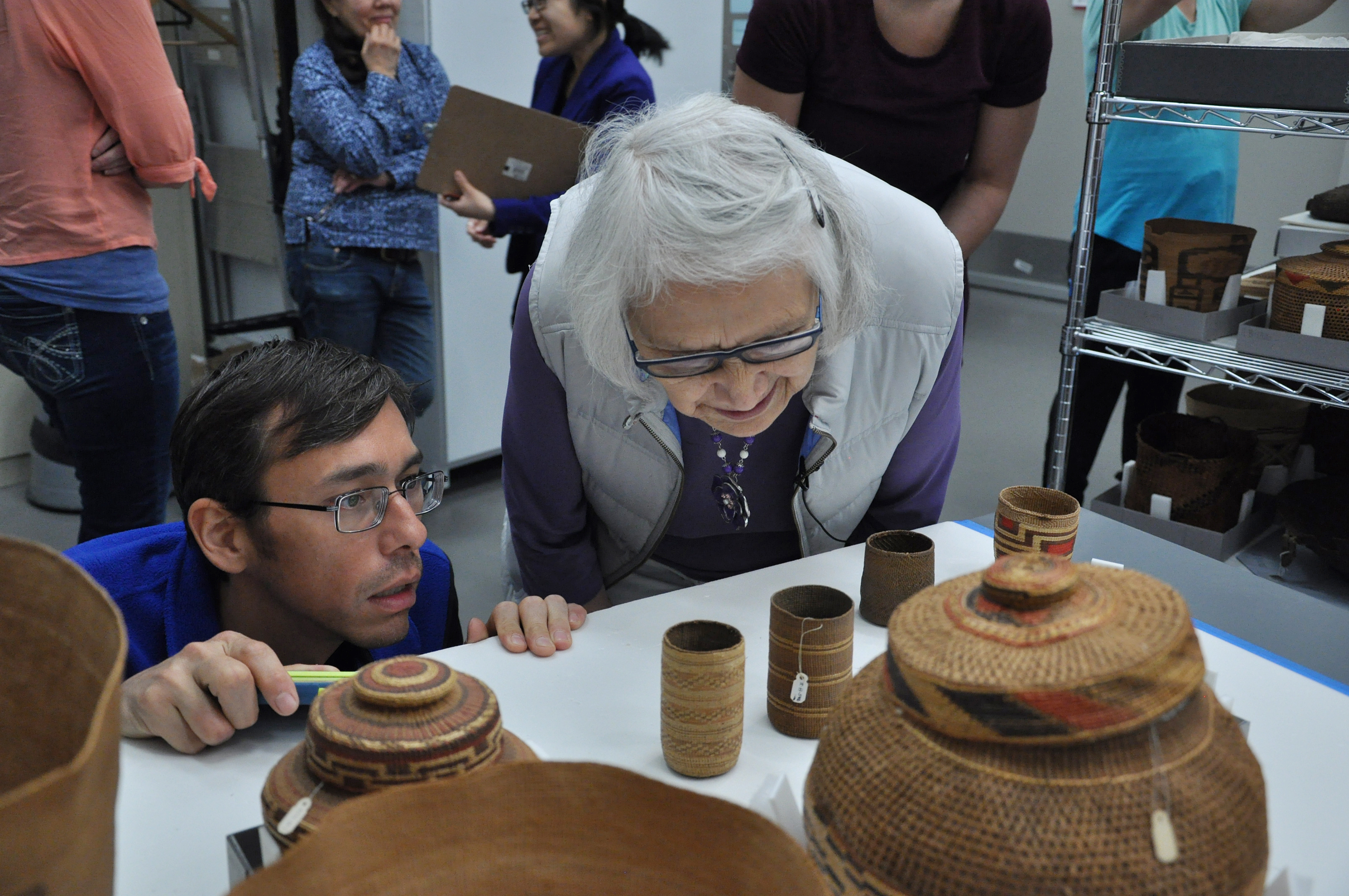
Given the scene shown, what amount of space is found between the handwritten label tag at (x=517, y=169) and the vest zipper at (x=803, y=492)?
139 cm

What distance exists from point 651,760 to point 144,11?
1504mm

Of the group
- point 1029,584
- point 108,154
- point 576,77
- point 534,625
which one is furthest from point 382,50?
point 1029,584

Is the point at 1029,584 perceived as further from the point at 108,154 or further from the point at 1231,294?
the point at 108,154

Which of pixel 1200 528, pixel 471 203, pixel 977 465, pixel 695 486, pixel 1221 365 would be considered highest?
pixel 471 203

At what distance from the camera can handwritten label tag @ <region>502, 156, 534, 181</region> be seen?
2.59 meters

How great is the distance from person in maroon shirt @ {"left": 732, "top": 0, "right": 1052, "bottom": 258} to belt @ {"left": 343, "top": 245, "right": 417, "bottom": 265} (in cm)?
116

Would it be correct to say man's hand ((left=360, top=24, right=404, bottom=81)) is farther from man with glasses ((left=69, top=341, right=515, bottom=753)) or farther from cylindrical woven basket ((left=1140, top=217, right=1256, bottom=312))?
cylindrical woven basket ((left=1140, top=217, right=1256, bottom=312))

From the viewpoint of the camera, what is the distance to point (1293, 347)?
1.83 meters

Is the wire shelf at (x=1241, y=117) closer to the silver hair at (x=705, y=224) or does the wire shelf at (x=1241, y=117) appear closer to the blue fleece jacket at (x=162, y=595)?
the silver hair at (x=705, y=224)

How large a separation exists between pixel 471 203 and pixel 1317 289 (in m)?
1.74

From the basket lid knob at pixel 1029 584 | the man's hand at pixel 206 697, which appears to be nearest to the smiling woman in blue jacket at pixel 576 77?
the man's hand at pixel 206 697

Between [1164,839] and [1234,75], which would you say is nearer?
[1164,839]

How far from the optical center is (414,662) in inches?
29.6

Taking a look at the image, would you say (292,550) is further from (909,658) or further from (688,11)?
(688,11)
